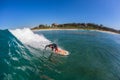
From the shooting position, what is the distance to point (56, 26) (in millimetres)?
198125

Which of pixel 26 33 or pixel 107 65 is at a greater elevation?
pixel 26 33

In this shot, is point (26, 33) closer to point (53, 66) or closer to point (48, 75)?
point (53, 66)

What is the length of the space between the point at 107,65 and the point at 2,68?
1480cm

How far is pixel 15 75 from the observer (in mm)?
17672

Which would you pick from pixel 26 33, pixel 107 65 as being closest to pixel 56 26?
pixel 26 33

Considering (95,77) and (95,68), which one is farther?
(95,68)

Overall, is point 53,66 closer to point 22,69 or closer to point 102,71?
point 22,69

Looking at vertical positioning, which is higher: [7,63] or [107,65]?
[7,63]

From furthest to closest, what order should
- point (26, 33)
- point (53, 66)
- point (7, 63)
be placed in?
1. point (26, 33)
2. point (53, 66)
3. point (7, 63)

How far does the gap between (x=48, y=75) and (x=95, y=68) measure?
295 inches

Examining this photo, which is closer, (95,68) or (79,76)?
(79,76)

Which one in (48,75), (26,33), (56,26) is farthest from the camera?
(56,26)

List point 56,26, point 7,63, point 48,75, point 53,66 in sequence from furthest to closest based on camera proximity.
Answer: point 56,26
point 53,66
point 7,63
point 48,75

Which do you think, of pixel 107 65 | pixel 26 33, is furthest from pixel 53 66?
pixel 26 33
